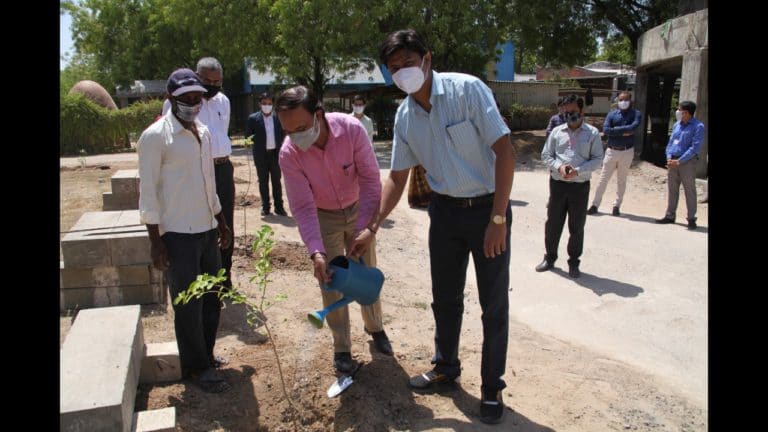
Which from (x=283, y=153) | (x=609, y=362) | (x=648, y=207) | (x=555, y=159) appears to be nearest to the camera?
(x=283, y=153)

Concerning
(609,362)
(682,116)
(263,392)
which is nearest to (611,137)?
(682,116)

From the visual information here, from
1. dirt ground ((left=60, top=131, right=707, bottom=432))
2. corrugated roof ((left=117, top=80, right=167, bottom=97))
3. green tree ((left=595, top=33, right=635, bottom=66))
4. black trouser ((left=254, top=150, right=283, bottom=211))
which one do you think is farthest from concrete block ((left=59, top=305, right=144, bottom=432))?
corrugated roof ((left=117, top=80, right=167, bottom=97))

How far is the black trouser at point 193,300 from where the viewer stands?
314cm

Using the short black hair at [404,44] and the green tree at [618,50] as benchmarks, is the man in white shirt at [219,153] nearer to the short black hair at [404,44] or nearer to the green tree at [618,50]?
the short black hair at [404,44]

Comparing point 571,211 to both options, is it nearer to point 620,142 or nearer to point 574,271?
point 574,271

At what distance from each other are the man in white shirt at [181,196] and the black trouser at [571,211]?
3.78 m

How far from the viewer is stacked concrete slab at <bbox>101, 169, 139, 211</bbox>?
7.61 metres

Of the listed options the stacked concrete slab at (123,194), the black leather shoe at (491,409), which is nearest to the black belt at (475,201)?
the black leather shoe at (491,409)

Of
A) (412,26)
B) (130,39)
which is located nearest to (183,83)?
(412,26)

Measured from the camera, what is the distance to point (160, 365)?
3.38 m

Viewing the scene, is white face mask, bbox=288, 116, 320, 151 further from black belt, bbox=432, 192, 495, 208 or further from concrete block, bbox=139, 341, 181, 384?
concrete block, bbox=139, 341, 181, 384

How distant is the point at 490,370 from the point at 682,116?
6.42m

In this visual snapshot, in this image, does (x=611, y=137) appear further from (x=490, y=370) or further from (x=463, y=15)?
(x=463, y=15)

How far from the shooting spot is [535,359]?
389 centimetres
